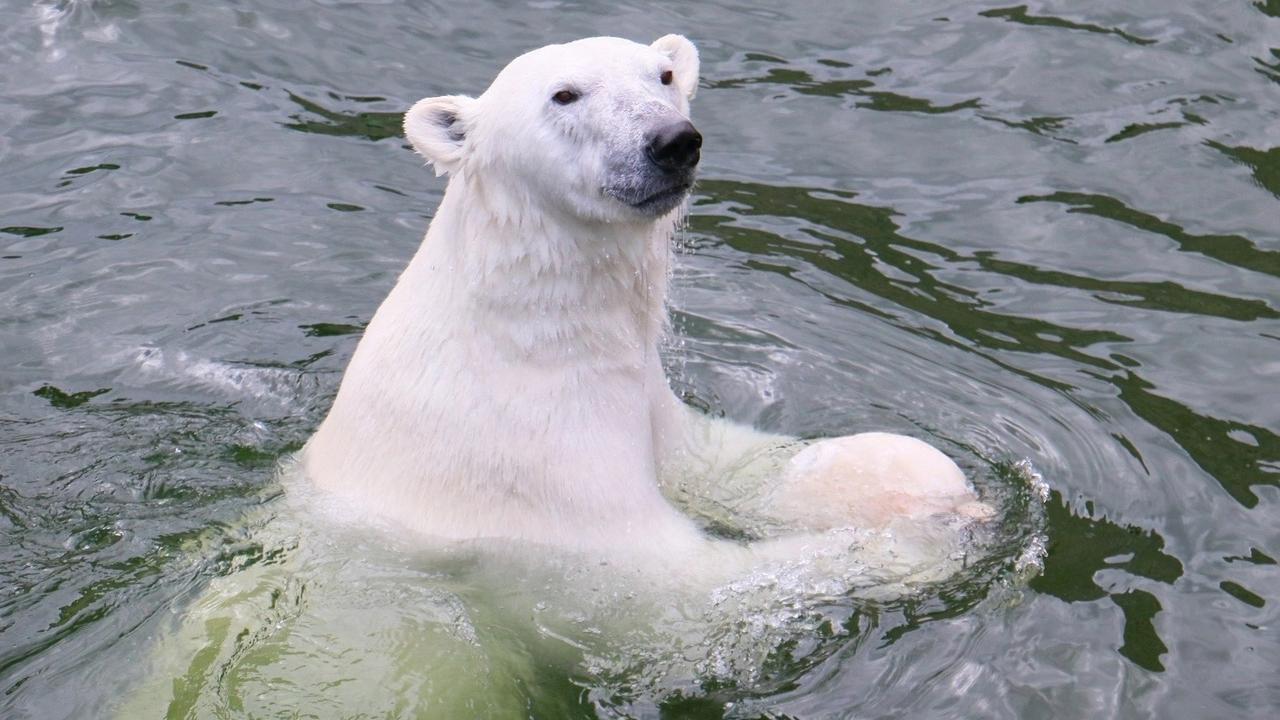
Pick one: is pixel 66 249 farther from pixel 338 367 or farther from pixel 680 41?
pixel 680 41

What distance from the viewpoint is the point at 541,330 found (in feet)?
15.9

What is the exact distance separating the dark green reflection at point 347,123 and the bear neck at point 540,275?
4116 mm

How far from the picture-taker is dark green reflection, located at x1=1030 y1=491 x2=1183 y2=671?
507cm

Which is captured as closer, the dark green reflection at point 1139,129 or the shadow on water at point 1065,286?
the shadow on water at point 1065,286

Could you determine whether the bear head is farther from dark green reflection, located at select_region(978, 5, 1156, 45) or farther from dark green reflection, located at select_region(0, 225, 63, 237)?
dark green reflection, located at select_region(978, 5, 1156, 45)

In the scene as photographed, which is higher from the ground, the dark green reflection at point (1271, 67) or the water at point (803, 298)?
the dark green reflection at point (1271, 67)

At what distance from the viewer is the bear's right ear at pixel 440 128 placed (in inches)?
192

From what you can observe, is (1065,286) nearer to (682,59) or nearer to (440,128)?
(682,59)

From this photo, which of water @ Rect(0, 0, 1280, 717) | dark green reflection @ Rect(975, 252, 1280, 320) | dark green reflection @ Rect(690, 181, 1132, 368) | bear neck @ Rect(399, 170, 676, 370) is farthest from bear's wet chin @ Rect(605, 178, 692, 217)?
dark green reflection @ Rect(975, 252, 1280, 320)

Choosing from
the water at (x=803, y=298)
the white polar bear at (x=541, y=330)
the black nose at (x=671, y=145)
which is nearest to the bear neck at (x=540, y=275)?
the white polar bear at (x=541, y=330)

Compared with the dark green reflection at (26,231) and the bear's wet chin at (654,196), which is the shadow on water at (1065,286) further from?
the dark green reflection at (26,231)

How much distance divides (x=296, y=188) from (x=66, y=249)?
1290mm

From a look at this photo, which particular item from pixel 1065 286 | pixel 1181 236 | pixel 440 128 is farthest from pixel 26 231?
pixel 1181 236

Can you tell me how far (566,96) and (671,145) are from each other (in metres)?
0.40
